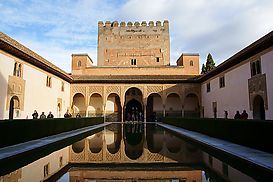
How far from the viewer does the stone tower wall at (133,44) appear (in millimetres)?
36000

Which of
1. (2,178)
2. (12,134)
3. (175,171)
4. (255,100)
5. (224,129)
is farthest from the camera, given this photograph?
(255,100)

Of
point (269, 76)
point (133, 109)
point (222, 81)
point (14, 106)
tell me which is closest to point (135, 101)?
point (133, 109)

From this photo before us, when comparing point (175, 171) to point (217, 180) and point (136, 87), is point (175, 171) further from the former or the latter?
point (136, 87)

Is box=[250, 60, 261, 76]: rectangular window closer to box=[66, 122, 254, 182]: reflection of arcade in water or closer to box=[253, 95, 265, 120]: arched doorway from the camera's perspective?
box=[253, 95, 265, 120]: arched doorway

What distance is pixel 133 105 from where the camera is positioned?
1112 inches

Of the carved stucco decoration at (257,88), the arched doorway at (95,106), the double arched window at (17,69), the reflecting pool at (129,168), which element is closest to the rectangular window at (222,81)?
the carved stucco decoration at (257,88)

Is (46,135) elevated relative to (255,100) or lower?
lower

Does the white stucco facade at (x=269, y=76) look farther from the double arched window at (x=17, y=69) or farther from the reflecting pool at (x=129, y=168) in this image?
the double arched window at (x=17, y=69)

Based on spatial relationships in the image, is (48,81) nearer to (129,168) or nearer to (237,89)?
(237,89)

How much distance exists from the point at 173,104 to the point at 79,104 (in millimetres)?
10327

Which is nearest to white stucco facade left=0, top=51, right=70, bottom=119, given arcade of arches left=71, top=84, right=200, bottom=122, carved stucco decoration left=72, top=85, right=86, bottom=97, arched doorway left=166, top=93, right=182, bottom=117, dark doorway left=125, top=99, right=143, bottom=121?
carved stucco decoration left=72, top=85, right=86, bottom=97

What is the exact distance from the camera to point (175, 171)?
183 inches

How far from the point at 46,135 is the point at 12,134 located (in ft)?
8.55

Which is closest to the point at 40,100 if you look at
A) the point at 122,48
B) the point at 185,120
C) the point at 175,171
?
the point at 185,120
